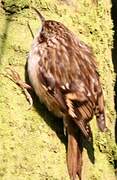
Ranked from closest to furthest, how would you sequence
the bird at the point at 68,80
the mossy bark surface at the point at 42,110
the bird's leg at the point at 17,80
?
the mossy bark surface at the point at 42,110
the bird's leg at the point at 17,80
the bird at the point at 68,80

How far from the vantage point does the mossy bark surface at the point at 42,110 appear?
1.67m

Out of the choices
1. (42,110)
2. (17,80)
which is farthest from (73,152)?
(17,80)

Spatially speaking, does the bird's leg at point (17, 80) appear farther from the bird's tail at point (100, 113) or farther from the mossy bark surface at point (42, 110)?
the bird's tail at point (100, 113)

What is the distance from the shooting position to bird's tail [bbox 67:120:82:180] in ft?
5.75

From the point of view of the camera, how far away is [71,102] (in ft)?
6.55

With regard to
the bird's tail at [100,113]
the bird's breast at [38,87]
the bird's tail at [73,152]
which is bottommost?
the bird's tail at [73,152]

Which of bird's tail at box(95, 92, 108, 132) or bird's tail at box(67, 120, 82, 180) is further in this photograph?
bird's tail at box(95, 92, 108, 132)

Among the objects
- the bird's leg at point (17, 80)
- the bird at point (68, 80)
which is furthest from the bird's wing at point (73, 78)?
the bird's leg at point (17, 80)

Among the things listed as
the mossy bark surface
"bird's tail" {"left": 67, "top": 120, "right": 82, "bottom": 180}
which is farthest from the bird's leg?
"bird's tail" {"left": 67, "top": 120, "right": 82, "bottom": 180}

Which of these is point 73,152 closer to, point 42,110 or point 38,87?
point 42,110

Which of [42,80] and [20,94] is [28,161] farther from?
[42,80]

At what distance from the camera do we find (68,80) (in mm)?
2039

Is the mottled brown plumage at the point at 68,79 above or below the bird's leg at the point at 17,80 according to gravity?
below

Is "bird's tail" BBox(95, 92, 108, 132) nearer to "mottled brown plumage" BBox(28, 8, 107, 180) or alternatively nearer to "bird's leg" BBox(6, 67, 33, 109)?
"mottled brown plumage" BBox(28, 8, 107, 180)
